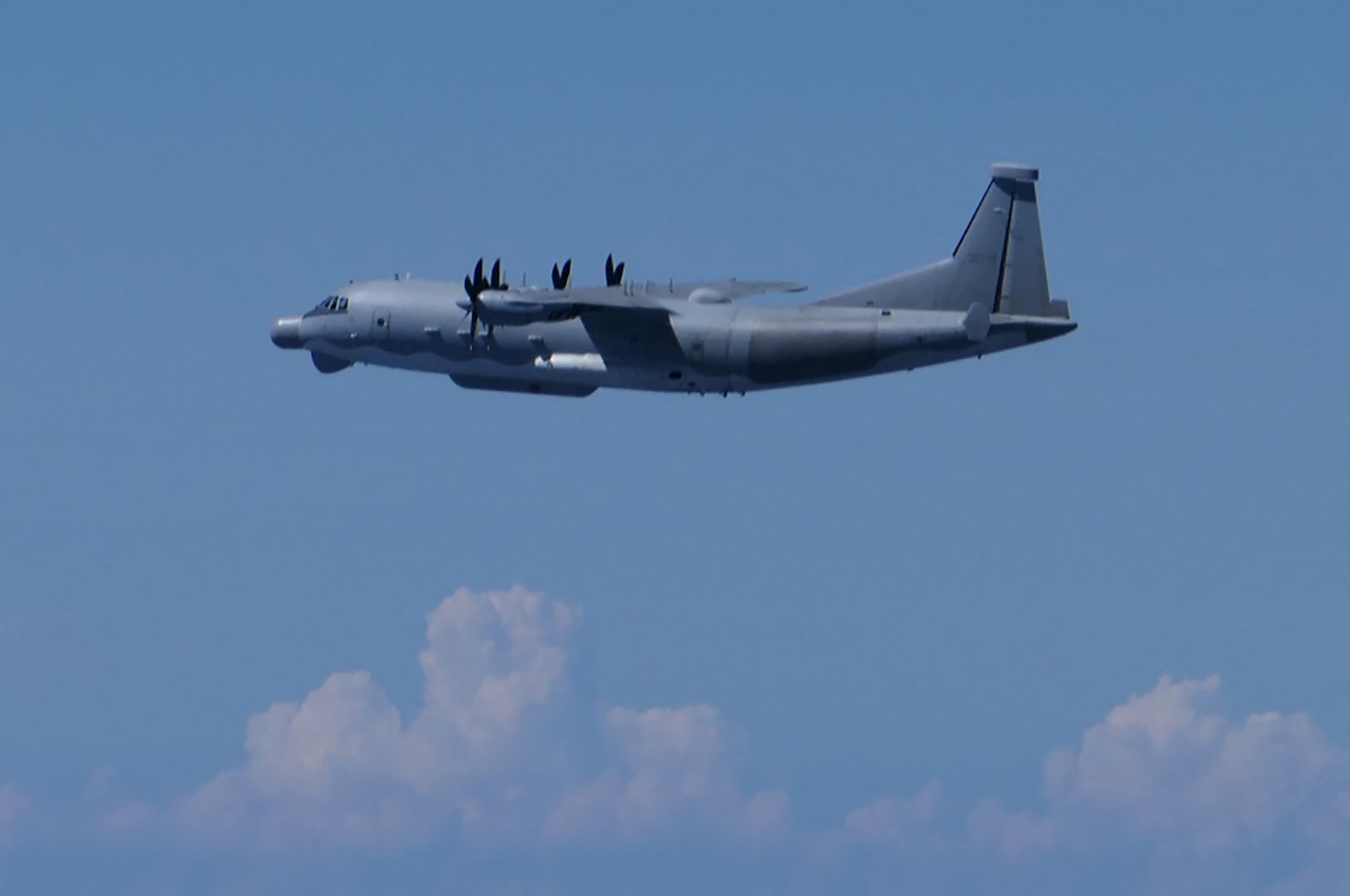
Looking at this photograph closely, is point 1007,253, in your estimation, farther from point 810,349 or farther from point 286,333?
point 286,333

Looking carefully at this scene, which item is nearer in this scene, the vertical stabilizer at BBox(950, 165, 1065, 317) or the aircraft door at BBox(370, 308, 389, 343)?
the vertical stabilizer at BBox(950, 165, 1065, 317)

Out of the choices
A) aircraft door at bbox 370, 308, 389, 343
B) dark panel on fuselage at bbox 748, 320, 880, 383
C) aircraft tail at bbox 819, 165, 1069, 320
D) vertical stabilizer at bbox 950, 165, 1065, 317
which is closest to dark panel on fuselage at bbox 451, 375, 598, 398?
aircraft door at bbox 370, 308, 389, 343

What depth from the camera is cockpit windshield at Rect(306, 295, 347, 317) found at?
78.6 m

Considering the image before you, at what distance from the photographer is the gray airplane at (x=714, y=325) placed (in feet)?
227

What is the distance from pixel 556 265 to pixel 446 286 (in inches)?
140

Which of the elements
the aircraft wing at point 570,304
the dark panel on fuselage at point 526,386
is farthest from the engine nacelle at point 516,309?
the dark panel on fuselage at point 526,386

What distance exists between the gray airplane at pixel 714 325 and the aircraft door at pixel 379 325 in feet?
0.12

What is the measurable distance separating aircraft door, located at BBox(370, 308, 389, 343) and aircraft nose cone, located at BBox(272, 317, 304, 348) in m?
3.80

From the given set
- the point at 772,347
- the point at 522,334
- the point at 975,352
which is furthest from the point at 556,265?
the point at 975,352

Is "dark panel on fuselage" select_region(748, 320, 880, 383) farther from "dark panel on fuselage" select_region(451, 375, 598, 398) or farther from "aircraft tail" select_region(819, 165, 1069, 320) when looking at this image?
"dark panel on fuselage" select_region(451, 375, 598, 398)

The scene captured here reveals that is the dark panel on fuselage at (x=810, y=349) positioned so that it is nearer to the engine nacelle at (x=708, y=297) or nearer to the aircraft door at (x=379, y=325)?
the engine nacelle at (x=708, y=297)

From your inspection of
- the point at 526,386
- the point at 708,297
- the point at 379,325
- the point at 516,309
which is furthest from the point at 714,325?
the point at 379,325

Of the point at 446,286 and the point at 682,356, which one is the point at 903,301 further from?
the point at 446,286

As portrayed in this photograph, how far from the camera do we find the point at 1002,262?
69.6m
